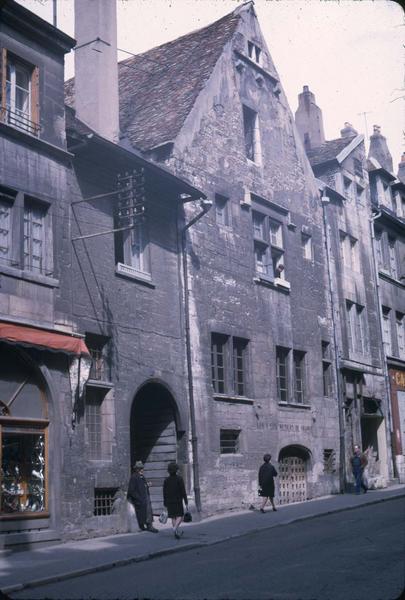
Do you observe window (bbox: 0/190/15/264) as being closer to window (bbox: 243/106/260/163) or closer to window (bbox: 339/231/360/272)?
window (bbox: 243/106/260/163)

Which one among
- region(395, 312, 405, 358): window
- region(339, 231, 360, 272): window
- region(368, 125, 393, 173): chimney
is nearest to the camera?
region(339, 231, 360, 272): window

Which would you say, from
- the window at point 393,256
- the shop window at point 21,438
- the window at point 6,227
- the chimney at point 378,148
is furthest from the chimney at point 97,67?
the chimney at point 378,148

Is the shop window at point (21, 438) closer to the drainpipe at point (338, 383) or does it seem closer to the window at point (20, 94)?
the window at point (20, 94)

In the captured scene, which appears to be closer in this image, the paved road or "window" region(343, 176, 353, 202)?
the paved road

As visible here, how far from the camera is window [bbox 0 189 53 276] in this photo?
52.9 ft

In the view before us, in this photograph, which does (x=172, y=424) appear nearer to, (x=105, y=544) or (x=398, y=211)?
(x=105, y=544)

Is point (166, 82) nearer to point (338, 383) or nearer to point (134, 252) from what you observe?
point (134, 252)

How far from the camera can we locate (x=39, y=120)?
1733 cm

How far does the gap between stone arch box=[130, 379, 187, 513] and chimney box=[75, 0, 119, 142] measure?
21.3 feet

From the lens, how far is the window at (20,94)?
653 inches

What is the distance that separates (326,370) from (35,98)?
597 inches

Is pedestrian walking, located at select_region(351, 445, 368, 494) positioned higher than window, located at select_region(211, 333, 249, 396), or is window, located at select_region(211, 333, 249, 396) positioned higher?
window, located at select_region(211, 333, 249, 396)

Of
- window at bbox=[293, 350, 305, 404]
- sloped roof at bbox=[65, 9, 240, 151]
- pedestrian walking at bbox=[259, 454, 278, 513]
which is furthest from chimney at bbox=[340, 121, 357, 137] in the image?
pedestrian walking at bbox=[259, 454, 278, 513]

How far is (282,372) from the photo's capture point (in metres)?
26.0
